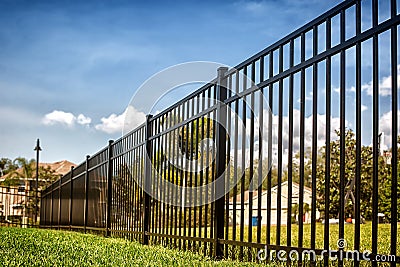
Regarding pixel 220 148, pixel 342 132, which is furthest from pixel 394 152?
pixel 220 148

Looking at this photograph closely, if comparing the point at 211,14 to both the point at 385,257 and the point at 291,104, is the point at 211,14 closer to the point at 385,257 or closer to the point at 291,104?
the point at 291,104

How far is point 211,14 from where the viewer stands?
12.4 metres

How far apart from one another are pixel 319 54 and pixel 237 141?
5.32ft

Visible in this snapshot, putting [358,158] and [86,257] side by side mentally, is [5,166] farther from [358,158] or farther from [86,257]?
[358,158]

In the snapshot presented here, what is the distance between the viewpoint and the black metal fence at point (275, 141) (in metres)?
3.67

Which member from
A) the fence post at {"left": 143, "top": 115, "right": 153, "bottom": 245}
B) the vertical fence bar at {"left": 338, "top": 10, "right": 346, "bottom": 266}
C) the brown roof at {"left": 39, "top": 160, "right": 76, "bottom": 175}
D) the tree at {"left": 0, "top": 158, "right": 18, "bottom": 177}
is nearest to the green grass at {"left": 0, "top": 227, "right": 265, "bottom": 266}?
the vertical fence bar at {"left": 338, "top": 10, "right": 346, "bottom": 266}

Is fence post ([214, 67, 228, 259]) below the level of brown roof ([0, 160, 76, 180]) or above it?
below

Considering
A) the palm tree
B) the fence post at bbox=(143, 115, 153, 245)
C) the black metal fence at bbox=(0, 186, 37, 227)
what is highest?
the palm tree

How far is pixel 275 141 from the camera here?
5.31m

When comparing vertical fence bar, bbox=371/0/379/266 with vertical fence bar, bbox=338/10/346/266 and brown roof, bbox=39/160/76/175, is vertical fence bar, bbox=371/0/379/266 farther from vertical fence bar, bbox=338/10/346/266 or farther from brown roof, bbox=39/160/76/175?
brown roof, bbox=39/160/76/175

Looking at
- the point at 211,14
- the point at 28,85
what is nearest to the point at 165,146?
the point at 211,14

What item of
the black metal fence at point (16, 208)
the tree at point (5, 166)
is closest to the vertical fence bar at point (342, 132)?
the black metal fence at point (16, 208)

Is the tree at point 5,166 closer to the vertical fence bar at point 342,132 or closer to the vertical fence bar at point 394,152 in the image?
the vertical fence bar at point 342,132

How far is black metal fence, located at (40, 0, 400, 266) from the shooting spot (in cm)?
367
